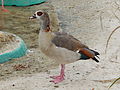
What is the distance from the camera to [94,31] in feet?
24.3

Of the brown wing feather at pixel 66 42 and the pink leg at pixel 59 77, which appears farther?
the pink leg at pixel 59 77

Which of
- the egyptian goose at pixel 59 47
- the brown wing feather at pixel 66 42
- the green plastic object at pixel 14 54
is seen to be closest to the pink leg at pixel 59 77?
the egyptian goose at pixel 59 47

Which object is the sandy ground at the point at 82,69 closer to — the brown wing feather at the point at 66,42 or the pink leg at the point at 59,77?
the pink leg at the point at 59,77

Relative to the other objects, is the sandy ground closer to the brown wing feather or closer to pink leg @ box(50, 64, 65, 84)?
pink leg @ box(50, 64, 65, 84)

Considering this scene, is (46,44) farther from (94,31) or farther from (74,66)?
(94,31)

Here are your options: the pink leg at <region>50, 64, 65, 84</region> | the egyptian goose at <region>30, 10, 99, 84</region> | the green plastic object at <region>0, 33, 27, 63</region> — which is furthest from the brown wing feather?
the green plastic object at <region>0, 33, 27, 63</region>

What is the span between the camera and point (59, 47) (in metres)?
4.98

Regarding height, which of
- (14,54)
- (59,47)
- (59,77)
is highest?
(59,47)

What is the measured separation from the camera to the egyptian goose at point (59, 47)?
4.98 metres

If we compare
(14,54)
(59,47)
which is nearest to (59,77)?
(59,47)

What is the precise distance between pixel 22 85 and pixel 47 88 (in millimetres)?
346

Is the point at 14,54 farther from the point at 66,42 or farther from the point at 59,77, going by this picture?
the point at 66,42

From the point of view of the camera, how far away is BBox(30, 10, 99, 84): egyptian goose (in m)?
4.98

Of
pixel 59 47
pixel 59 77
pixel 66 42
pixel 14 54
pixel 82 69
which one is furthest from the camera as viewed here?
pixel 14 54
